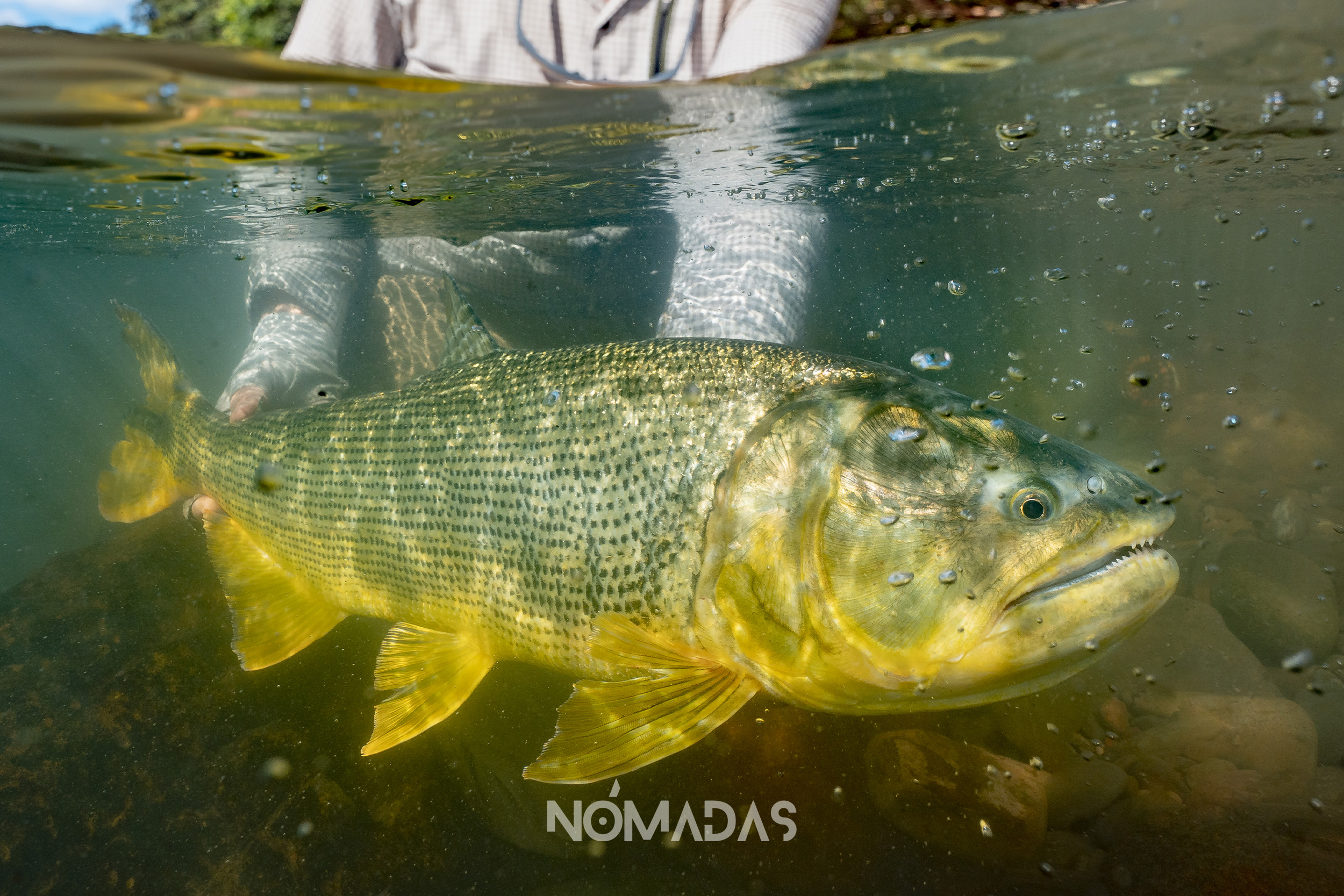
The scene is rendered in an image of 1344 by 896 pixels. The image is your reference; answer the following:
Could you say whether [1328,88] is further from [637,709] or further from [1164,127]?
[637,709]

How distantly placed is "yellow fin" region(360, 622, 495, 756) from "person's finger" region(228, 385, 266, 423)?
123 inches

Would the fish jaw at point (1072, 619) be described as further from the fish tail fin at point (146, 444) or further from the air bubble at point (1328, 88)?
the air bubble at point (1328, 88)

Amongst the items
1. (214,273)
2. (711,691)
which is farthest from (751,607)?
(214,273)

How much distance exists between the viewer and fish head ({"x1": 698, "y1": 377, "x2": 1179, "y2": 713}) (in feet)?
5.85

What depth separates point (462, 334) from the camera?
3.29 m

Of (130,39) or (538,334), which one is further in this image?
(538,334)

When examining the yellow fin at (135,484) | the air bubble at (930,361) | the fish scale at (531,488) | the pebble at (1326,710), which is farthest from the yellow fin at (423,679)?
the pebble at (1326,710)

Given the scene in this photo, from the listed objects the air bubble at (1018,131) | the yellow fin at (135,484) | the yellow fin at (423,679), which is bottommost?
the yellow fin at (135,484)

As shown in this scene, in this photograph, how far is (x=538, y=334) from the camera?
26.5ft

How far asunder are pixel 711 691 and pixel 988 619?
0.95 m

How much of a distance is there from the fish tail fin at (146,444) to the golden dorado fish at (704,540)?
2.01m

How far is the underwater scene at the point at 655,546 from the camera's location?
203 cm

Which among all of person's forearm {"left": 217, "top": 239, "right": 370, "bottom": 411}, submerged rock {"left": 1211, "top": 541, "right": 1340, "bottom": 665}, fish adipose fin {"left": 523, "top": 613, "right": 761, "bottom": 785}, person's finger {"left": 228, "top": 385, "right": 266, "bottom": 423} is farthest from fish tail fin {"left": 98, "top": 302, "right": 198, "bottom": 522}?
submerged rock {"left": 1211, "top": 541, "right": 1340, "bottom": 665}

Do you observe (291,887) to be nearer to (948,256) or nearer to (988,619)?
(988,619)
